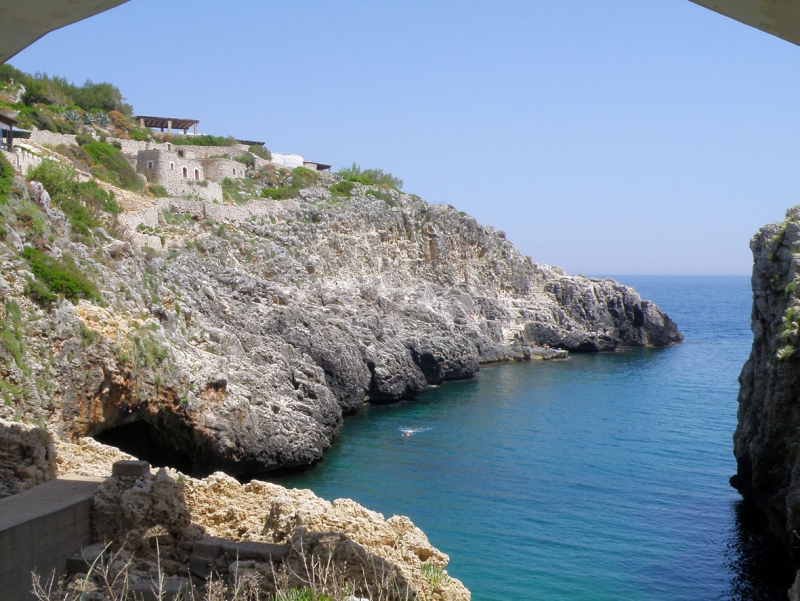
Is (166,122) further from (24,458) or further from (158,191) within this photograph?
(24,458)

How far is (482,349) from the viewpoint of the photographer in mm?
54250

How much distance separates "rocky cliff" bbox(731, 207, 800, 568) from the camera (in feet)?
62.4

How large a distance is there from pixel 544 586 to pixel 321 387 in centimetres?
1554

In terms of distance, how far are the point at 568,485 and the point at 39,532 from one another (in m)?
20.9

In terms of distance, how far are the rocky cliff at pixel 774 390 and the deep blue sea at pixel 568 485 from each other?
1402 mm

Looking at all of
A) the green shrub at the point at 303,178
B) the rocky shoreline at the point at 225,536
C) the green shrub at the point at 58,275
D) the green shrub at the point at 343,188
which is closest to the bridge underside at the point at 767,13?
the rocky shoreline at the point at 225,536

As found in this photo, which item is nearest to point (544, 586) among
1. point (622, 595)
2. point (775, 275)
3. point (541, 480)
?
point (622, 595)

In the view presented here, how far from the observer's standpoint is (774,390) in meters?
20.0

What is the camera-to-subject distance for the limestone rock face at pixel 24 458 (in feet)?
34.1

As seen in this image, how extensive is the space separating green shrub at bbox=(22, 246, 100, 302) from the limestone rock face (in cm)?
823

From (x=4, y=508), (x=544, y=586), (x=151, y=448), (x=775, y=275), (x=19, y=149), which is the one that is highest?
(x=19, y=149)

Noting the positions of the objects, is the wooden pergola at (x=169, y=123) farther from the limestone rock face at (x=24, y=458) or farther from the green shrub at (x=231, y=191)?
the limestone rock face at (x=24, y=458)

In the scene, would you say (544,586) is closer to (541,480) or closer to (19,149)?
(541,480)

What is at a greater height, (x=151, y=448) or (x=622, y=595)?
(x=151, y=448)
